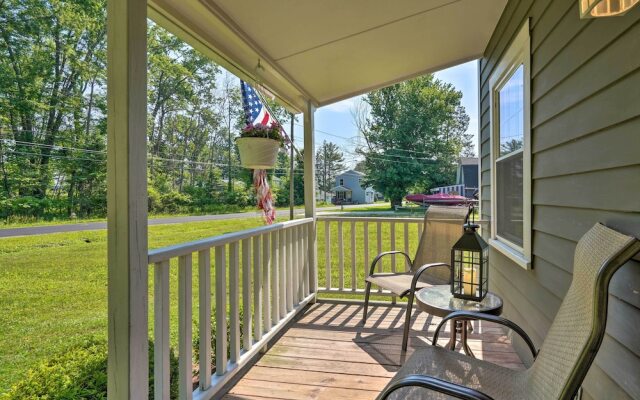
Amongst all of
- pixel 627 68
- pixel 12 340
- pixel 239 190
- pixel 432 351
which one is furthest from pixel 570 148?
pixel 239 190

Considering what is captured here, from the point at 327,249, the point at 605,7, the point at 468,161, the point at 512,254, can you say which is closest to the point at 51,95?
the point at 605,7

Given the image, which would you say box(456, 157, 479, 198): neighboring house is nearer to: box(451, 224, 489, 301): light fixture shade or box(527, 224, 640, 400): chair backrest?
box(451, 224, 489, 301): light fixture shade

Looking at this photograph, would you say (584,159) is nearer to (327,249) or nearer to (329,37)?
(329,37)

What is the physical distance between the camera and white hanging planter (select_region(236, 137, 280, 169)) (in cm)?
253

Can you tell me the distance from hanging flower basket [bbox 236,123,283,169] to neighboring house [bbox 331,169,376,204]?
4.02 m

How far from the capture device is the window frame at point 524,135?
6.96 ft

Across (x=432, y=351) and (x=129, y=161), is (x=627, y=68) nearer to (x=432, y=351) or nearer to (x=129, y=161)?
(x=432, y=351)

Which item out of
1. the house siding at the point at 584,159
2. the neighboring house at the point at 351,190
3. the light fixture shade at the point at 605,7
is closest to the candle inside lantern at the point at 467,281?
the house siding at the point at 584,159

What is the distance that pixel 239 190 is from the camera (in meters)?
3.31

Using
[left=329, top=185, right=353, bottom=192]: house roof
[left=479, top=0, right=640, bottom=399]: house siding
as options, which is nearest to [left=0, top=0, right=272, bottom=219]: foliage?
[left=479, top=0, right=640, bottom=399]: house siding

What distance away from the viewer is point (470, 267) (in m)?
1.98

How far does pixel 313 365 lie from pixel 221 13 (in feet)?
7.59

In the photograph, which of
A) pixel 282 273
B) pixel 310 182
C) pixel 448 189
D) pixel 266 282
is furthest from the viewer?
pixel 448 189

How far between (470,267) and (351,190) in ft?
16.9
